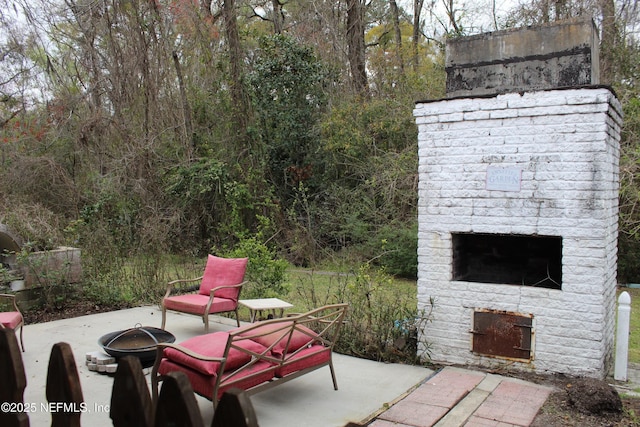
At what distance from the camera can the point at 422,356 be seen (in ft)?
16.6

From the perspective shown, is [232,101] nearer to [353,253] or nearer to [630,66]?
[353,253]

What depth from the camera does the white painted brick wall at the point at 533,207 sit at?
4.37m

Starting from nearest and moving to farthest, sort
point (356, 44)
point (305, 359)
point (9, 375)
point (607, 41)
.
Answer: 1. point (9, 375)
2. point (305, 359)
3. point (607, 41)
4. point (356, 44)

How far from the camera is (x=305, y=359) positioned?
4.11 m

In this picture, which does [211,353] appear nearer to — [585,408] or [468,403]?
[468,403]

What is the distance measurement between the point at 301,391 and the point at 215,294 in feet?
7.58

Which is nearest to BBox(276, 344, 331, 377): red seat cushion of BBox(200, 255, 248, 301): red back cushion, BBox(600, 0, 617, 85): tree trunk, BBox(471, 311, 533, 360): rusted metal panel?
BBox(471, 311, 533, 360): rusted metal panel

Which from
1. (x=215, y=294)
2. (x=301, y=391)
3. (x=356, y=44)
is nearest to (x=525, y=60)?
(x=301, y=391)

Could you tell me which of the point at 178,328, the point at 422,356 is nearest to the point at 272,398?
the point at 422,356

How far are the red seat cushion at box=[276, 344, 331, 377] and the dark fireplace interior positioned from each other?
6.16 ft

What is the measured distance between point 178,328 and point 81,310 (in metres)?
1.83

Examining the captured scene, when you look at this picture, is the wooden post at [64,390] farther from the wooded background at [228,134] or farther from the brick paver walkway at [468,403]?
the wooded background at [228,134]

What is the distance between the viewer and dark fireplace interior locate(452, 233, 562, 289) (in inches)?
218

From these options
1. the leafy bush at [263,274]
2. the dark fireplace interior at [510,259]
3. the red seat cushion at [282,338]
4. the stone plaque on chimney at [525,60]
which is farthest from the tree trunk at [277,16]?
the red seat cushion at [282,338]
